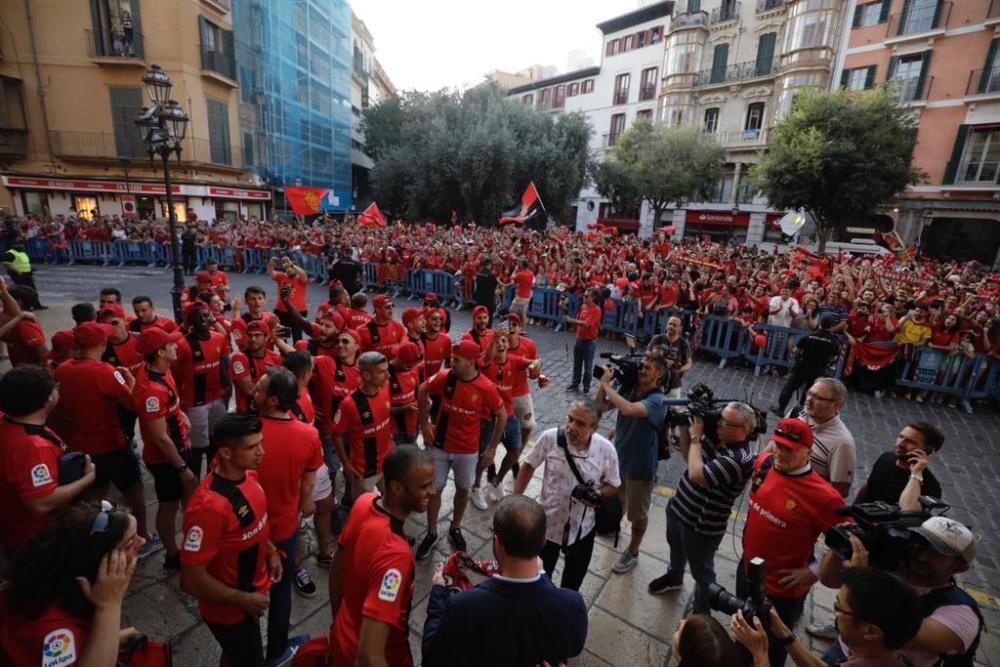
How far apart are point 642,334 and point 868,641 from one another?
31.8ft

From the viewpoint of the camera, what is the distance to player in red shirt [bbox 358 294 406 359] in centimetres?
570

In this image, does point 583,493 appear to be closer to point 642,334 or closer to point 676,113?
point 642,334

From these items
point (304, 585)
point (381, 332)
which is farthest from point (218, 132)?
point (304, 585)

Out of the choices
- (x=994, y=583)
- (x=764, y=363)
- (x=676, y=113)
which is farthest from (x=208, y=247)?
(x=676, y=113)

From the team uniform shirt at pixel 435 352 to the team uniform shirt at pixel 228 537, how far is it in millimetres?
3070

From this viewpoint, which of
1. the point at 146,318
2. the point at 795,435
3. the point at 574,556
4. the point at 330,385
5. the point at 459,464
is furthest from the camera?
the point at 146,318

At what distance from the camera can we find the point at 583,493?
293 cm

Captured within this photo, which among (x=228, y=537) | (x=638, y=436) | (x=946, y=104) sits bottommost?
(x=638, y=436)

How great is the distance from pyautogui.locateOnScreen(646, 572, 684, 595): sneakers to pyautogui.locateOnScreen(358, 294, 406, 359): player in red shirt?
144 inches

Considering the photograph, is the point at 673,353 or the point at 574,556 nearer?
the point at 574,556

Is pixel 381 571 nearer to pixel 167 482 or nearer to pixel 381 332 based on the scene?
pixel 167 482

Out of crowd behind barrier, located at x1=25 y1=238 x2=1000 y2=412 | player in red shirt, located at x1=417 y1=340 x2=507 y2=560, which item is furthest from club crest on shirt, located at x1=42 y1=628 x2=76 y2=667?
crowd behind barrier, located at x1=25 y1=238 x2=1000 y2=412

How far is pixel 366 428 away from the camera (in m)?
3.78

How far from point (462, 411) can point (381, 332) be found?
217 centimetres
